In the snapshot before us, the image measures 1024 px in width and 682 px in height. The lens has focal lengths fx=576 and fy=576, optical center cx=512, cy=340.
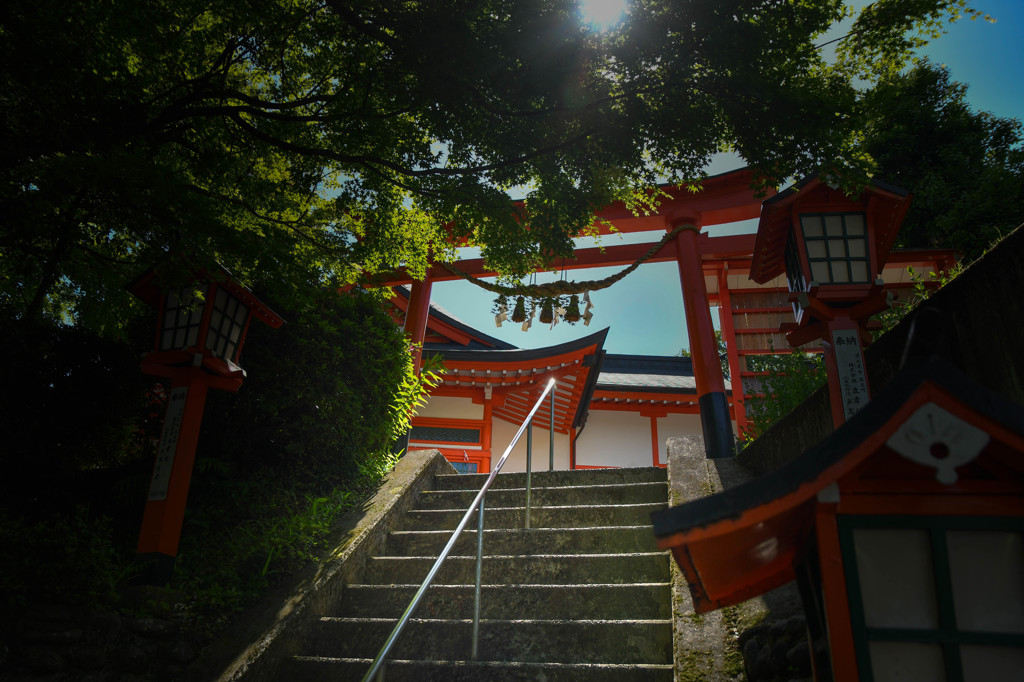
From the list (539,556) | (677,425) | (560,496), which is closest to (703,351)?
(560,496)

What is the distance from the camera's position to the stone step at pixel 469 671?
2811 millimetres

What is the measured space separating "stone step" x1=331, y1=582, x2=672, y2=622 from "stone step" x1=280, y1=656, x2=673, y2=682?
21.6 inches

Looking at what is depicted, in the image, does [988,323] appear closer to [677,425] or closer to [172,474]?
[172,474]

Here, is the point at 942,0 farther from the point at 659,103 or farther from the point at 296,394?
the point at 296,394

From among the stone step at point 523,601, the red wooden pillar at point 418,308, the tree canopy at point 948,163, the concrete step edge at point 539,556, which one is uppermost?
the tree canopy at point 948,163

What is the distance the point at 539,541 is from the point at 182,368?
2822 millimetres

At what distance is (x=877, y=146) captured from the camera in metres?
12.9

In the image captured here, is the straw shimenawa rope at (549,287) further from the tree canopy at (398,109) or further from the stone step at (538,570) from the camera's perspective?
the stone step at (538,570)

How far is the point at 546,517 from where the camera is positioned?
471 centimetres

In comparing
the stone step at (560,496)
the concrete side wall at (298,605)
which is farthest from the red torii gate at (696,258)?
the concrete side wall at (298,605)

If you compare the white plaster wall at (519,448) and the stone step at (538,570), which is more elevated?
the white plaster wall at (519,448)

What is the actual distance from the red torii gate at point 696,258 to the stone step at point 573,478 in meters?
1.67

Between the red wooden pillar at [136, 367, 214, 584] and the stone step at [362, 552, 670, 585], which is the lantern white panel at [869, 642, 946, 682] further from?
the red wooden pillar at [136, 367, 214, 584]

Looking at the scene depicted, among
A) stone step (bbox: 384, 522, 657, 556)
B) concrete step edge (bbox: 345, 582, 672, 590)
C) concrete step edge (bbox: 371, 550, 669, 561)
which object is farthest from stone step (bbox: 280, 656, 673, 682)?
stone step (bbox: 384, 522, 657, 556)
